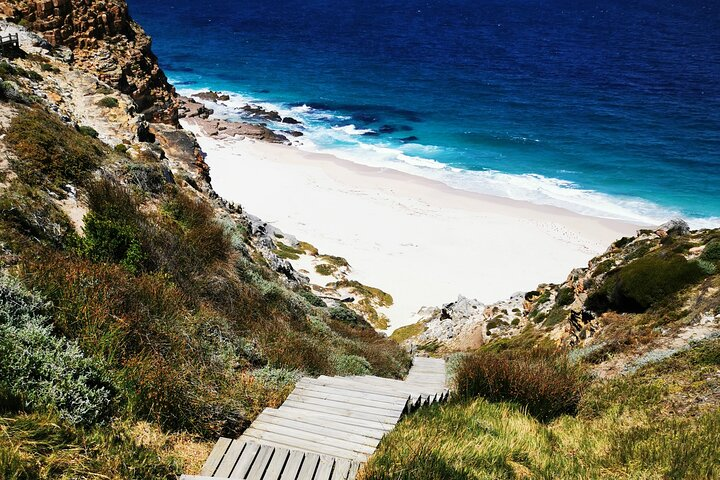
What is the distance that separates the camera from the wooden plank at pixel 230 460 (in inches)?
176

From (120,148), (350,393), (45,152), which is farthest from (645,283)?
(120,148)

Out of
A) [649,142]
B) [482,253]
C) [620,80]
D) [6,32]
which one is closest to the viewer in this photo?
[6,32]

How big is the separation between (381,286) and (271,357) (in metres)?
21.5

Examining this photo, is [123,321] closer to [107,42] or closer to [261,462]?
[261,462]

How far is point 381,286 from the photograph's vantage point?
29.5m

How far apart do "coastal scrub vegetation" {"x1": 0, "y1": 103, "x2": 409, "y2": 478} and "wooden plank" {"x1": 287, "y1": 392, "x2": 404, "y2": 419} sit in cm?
29

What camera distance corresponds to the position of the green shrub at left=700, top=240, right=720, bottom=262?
13477 mm

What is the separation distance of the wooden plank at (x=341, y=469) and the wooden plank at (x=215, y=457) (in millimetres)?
1127

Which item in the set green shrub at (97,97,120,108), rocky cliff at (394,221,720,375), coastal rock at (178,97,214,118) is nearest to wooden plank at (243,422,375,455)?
rocky cliff at (394,221,720,375)

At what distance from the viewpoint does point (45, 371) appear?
485 cm

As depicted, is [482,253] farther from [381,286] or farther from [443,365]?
[443,365]

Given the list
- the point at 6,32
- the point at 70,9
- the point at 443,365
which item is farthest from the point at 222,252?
the point at 70,9

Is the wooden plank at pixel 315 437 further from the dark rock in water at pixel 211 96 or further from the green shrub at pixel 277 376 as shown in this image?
the dark rock in water at pixel 211 96

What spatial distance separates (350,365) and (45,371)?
22.0 feet
